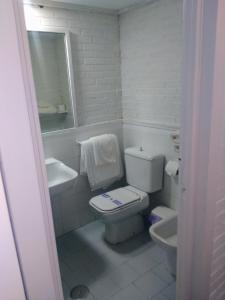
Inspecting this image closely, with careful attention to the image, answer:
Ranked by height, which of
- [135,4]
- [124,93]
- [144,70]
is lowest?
[124,93]

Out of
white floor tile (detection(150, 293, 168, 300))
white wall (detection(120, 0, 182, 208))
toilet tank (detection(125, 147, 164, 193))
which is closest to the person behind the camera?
white floor tile (detection(150, 293, 168, 300))

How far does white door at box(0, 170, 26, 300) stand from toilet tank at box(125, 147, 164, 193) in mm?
1659

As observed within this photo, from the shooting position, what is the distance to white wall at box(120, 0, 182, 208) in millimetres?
1906

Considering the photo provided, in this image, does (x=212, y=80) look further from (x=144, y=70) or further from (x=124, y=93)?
(x=124, y=93)

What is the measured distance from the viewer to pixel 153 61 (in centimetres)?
208

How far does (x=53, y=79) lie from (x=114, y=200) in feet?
3.95

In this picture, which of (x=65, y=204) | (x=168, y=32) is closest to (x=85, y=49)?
(x=168, y=32)

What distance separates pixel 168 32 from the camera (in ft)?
6.24

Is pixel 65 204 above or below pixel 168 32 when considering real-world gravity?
below

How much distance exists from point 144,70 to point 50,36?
0.87m

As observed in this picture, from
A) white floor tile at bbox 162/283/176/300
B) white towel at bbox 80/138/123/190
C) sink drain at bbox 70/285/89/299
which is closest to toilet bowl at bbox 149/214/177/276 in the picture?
white floor tile at bbox 162/283/176/300

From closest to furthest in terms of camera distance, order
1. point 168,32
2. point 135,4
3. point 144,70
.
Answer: point 168,32 < point 135,4 < point 144,70

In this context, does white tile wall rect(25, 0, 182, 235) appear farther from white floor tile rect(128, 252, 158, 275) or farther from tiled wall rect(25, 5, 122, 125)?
white floor tile rect(128, 252, 158, 275)

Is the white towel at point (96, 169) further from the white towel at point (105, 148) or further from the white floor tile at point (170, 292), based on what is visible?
the white floor tile at point (170, 292)
